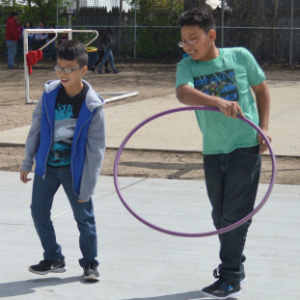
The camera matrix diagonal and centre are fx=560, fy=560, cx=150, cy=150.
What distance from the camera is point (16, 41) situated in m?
→ 21.4

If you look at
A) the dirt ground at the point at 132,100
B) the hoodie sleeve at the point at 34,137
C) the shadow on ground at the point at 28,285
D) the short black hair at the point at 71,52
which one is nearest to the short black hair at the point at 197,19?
the short black hair at the point at 71,52

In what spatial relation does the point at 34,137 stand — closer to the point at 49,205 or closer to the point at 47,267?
the point at 49,205

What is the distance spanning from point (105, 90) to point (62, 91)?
476 inches

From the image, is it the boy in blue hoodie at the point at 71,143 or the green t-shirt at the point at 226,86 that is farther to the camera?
the boy in blue hoodie at the point at 71,143

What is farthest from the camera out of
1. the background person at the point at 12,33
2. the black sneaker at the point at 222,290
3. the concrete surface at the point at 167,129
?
the background person at the point at 12,33

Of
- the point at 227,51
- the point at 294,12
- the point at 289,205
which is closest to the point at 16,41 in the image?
the point at 294,12

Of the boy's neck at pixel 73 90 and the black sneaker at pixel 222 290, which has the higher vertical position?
the boy's neck at pixel 73 90

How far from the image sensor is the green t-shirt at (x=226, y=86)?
3201 mm

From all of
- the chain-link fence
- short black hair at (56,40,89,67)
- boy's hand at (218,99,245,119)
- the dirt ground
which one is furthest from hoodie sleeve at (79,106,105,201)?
the chain-link fence

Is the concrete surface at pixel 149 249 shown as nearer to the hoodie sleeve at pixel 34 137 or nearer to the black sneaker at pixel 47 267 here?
the black sneaker at pixel 47 267

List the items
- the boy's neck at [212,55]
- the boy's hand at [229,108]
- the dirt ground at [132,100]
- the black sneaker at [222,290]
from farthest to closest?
the dirt ground at [132,100], the black sneaker at [222,290], the boy's neck at [212,55], the boy's hand at [229,108]

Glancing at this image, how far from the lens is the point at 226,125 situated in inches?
128

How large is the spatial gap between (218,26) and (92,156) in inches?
788

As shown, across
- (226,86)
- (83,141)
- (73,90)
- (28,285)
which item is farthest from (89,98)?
(28,285)
